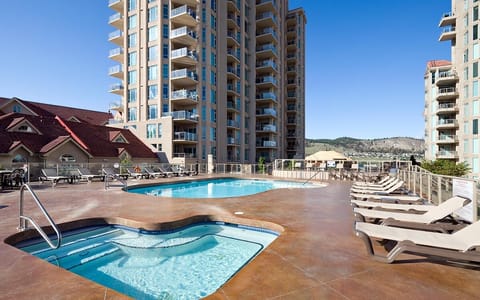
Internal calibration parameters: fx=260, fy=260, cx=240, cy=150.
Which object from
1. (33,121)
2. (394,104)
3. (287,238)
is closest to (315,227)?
(287,238)

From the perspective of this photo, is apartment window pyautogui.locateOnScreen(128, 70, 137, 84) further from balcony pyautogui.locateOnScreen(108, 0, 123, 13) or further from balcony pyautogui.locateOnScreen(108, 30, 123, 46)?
balcony pyautogui.locateOnScreen(108, 0, 123, 13)

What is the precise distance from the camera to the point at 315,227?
19.3ft

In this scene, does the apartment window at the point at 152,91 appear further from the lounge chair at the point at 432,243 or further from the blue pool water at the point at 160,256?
the lounge chair at the point at 432,243

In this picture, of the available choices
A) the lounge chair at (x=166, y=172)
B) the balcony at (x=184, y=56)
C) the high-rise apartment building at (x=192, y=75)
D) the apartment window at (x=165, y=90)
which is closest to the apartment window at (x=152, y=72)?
the high-rise apartment building at (x=192, y=75)

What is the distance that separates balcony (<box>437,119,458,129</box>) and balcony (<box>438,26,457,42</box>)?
10675mm

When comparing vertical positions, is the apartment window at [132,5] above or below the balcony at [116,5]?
below

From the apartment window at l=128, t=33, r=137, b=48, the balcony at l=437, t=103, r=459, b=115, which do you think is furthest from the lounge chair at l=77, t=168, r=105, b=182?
the balcony at l=437, t=103, r=459, b=115

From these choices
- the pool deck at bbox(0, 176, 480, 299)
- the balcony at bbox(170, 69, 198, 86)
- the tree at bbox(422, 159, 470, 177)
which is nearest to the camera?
the pool deck at bbox(0, 176, 480, 299)

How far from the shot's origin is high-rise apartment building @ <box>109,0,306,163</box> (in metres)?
29.5

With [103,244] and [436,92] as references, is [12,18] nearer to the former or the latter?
[103,244]

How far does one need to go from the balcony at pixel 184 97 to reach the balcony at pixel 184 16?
316 inches

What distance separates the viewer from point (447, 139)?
3322cm

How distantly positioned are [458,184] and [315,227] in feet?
10.5

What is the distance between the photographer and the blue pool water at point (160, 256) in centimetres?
424
